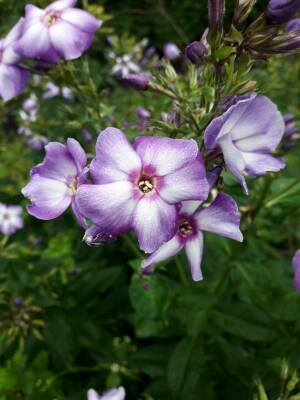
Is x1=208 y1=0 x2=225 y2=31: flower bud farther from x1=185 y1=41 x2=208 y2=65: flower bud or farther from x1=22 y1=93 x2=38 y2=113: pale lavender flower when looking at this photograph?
x1=22 y1=93 x2=38 y2=113: pale lavender flower

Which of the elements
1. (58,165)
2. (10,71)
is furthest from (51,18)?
(58,165)

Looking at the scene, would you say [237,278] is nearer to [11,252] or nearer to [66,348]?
[66,348]

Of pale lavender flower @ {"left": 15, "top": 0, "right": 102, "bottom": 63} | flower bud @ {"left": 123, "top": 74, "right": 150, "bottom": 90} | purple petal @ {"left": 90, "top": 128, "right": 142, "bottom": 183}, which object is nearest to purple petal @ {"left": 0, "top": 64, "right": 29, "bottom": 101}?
pale lavender flower @ {"left": 15, "top": 0, "right": 102, "bottom": 63}

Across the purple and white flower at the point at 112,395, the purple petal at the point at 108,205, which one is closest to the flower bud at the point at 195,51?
the purple petal at the point at 108,205

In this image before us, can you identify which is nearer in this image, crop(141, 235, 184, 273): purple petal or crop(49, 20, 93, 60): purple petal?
crop(141, 235, 184, 273): purple petal

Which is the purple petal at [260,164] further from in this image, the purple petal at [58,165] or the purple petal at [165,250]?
the purple petal at [58,165]

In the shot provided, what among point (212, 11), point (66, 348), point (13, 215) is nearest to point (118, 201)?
point (212, 11)

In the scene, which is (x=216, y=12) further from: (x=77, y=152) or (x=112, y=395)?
(x=112, y=395)

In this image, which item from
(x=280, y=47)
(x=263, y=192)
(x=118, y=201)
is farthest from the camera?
(x=263, y=192)
